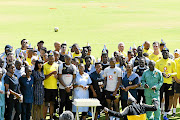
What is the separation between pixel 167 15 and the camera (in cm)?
5356

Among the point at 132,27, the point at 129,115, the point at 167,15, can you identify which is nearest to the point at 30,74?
the point at 129,115

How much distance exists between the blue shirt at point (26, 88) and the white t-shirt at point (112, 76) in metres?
2.35

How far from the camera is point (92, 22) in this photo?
46469 millimetres

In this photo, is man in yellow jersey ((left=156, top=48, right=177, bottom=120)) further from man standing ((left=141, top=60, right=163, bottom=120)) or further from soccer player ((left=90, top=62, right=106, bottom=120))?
soccer player ((left=90, top=62, right=106, bottom=120))

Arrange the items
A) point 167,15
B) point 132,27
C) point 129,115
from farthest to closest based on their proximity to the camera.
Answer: point 167,15 < point 132,27 < point 129,115

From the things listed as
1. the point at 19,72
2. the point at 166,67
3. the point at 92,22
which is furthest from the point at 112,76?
the point at 92,22

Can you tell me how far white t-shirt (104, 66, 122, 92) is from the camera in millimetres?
12461

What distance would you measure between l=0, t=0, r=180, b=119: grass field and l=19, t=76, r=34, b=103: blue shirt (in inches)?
580

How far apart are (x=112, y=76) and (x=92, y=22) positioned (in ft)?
113

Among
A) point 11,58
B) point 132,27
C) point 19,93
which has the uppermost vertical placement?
point 132,27

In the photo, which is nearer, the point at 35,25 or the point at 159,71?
the point at 159,71

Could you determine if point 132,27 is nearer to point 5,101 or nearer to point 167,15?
point 167,15

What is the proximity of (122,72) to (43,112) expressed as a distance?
2.81 meters

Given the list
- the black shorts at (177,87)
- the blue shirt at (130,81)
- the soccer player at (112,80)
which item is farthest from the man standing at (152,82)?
the black shorts at (177,87)
